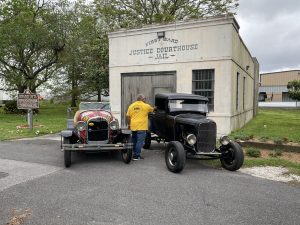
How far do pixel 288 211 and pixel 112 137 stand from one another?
510 centimetres

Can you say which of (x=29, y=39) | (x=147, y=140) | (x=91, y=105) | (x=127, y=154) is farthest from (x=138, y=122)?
(x=29, y=39)

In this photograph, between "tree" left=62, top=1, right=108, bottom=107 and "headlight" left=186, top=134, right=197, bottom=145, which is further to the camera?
"tree" left=62, top=1, right=108, bottom=107

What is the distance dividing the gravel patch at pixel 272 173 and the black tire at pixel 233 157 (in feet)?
1.08

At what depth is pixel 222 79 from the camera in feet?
41.0

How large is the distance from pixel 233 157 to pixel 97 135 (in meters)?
3.64

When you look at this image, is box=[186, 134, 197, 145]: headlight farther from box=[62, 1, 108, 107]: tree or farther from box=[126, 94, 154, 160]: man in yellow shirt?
box=[62, 1, 108, 107]: tree

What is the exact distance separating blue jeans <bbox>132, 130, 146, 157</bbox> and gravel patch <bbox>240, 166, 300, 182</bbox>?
2.82m

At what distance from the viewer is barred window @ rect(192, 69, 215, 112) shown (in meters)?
12.9

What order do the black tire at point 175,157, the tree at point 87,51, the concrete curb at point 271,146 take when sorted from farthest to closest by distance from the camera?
the tree at point 87,51 → the concrete curb at point 271,146 → the black tire at point 175,157

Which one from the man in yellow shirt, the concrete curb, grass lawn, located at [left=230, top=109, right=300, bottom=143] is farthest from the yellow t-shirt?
grass lawn, located at [left=230, top=109, right=300, bottom=143]

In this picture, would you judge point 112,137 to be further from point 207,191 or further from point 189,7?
point 189,7

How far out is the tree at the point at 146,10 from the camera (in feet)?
91.1

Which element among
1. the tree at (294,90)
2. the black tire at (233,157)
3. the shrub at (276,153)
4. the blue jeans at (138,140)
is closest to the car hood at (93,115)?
the blue jeans at (138,140)

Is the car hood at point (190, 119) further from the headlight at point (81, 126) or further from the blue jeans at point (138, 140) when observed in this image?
the headlight at point (81, 126)
